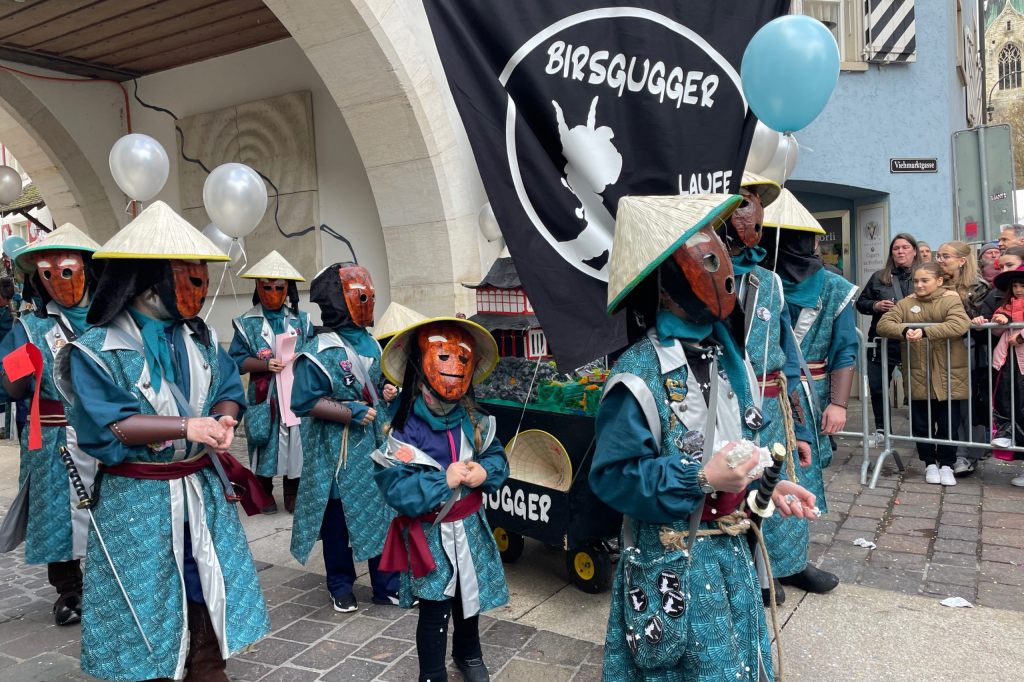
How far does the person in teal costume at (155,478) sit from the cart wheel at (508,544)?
1.83 m

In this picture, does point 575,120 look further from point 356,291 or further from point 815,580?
point 815,580

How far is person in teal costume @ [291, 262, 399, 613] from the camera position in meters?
4.31

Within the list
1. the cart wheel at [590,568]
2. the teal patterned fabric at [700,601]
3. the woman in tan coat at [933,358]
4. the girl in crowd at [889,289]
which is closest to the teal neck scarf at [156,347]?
the teal patterned fabric at [700,601]

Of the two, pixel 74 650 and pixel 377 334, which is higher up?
pixel 377 334

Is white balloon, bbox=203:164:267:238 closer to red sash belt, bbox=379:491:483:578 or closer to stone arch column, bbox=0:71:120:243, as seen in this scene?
red sash belt, bbox=379:491:483:578

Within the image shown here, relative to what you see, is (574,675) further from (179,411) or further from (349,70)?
(349,70)

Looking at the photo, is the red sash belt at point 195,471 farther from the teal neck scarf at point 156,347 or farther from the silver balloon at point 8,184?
the silver balloon at point 8,184

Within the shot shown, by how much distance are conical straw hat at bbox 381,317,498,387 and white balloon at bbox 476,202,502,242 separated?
314 cm

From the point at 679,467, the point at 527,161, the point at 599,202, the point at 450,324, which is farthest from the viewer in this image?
the point at 450,324

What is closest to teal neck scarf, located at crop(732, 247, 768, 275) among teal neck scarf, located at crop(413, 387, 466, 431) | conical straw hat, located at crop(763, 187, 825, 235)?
conical straw hat, located at crop(763, 187, 825, 235)

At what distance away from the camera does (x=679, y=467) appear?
202cm

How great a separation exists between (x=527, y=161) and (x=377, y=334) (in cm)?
199

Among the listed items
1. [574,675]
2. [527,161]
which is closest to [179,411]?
[527,161]

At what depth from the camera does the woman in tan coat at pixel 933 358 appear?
6309 mm
